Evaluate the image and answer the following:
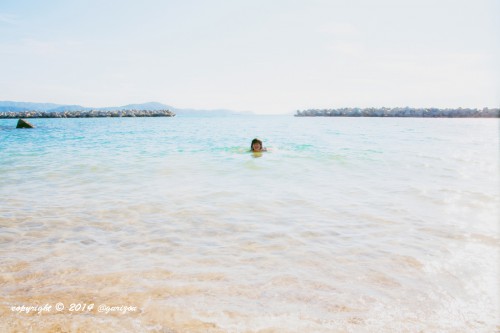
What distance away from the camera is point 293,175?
9.28 m

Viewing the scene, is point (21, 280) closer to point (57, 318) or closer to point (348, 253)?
point (57, 318)

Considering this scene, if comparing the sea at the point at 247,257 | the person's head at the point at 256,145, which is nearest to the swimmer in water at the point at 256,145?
the person's head at the point at 256,145

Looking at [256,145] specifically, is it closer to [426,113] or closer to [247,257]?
[247,257]

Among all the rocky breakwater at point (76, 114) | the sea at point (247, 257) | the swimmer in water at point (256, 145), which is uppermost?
the rocky breakwater at point (76, 114)

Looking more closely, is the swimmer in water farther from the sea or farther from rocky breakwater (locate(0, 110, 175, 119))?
rocky breakwater (locate(0, 110, 175, 119))

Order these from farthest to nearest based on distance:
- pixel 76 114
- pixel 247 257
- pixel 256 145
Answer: pixel 76 114 → pixel 256 145 → pixel 247 257

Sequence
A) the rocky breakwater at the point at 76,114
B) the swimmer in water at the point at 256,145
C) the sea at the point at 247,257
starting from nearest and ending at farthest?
the sea at the point at 247,257
the swimmer in water at the point at 256,145
the rocky breakwater at the point at 76,114

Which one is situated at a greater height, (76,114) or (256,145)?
(76,114)

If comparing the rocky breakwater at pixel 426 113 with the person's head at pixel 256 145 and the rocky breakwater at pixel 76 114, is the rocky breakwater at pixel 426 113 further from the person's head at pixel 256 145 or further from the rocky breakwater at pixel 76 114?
the person's head at pixel 256 145

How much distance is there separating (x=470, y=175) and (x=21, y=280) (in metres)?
11.0

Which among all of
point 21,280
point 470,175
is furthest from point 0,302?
point 470,175

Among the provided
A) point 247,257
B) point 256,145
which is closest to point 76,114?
point 256,145

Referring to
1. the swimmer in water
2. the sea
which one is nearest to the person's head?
the swimmer in water

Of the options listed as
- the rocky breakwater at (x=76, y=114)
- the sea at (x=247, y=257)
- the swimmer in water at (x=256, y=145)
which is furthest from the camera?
the rocky breakwater at (x=76, y=114)
